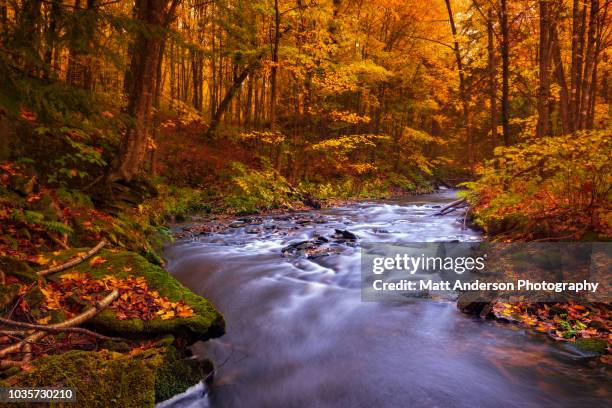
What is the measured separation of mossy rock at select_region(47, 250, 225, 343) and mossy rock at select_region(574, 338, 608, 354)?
14.0 feet

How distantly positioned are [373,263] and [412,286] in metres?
1.60

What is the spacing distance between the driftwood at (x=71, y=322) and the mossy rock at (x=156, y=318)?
9cm

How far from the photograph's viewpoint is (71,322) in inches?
138

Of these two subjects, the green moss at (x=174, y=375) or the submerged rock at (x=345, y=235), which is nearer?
the green moss at (x=174, y=375)

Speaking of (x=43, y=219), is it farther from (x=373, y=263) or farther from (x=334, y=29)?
(x=334, y=29)

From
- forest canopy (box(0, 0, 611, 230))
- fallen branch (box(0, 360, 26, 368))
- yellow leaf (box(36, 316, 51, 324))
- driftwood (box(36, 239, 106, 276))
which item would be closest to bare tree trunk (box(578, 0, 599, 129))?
forest canopy (box(0, 0, 611, 230))

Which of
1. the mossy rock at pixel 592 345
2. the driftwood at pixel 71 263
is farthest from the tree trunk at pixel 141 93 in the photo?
the mossy rock at pixel 592 345

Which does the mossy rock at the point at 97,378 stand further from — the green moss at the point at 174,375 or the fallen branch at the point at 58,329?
the green moss at the point at 174,375

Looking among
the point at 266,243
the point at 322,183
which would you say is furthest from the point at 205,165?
the point at 266,243

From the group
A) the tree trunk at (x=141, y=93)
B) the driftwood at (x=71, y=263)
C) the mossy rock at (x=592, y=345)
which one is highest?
the tree trunk at (x=141, y=93)

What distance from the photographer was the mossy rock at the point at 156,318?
381 cm

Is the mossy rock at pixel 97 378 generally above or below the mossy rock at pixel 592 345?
above

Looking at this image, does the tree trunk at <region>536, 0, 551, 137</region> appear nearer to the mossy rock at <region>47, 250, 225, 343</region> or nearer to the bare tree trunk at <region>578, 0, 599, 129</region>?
the bare tree trunk at <region>578, 0, 599, 129</region>

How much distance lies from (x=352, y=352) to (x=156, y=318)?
2424 millimetres
